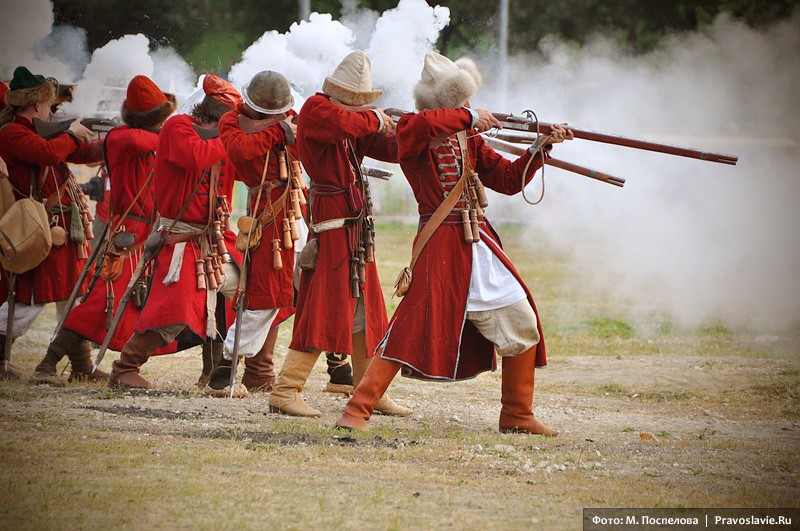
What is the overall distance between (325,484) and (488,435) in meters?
1.53

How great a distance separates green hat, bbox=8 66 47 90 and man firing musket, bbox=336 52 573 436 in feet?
11.5

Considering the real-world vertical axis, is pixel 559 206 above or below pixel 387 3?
below

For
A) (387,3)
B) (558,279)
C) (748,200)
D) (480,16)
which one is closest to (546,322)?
(748,200)

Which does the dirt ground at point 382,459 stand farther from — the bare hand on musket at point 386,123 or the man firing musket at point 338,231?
the bare hand on musket at point 386,123

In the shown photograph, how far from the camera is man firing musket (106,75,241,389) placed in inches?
291

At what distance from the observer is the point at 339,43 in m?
9.12

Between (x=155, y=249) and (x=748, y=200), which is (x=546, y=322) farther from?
(x=155, y=249)

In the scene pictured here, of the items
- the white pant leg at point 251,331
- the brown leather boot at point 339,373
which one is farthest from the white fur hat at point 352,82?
the brown leather boot at point 339,373

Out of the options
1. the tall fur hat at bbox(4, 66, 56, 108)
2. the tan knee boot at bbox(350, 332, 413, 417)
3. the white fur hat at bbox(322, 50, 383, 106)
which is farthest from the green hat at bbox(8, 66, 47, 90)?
the tan knee boot at bbox(350, 332, 413, 417)

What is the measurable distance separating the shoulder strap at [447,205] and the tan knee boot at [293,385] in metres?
0.98

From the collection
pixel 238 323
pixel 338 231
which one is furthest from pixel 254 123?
pixel 238 323

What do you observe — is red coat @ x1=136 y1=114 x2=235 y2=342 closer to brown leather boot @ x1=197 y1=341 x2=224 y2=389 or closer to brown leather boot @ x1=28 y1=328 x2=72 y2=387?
brown leather boot @ x1=197 y1=341 x2=224 y2=389

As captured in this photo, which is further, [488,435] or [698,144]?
[698,144]

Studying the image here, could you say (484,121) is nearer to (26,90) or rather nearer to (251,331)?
(251,331)
